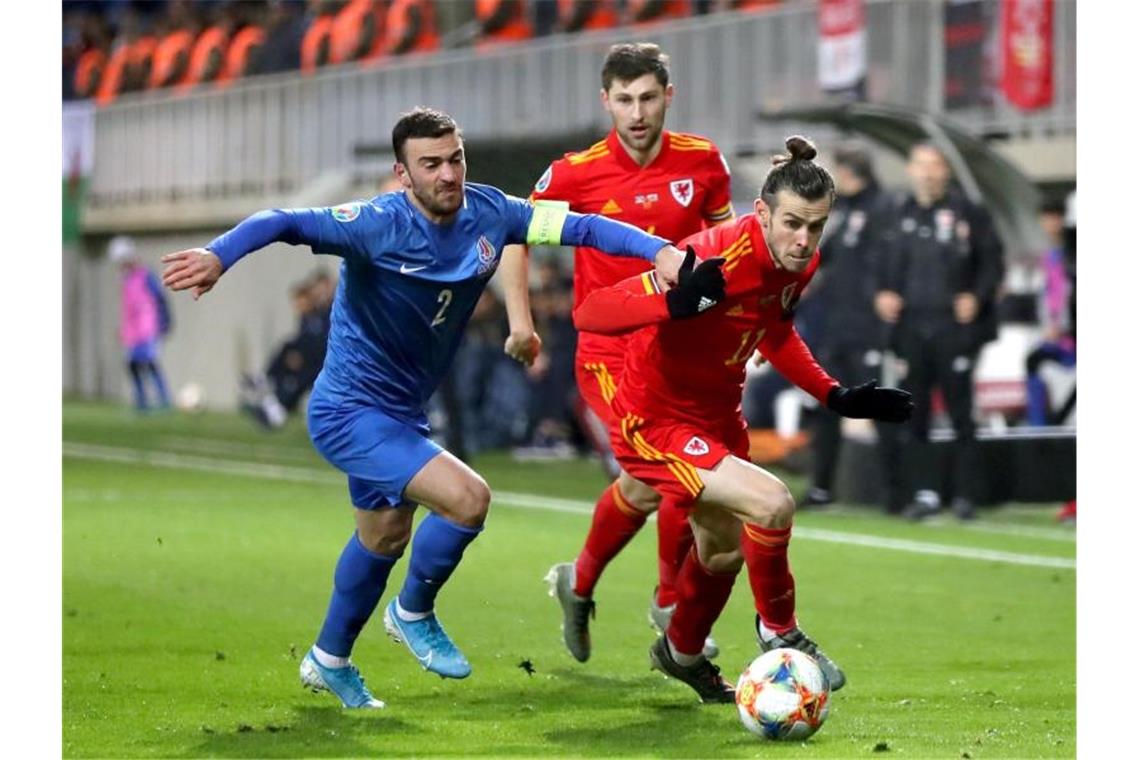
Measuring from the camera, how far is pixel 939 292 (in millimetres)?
14258

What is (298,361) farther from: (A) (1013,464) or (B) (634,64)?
(B) (634,64)

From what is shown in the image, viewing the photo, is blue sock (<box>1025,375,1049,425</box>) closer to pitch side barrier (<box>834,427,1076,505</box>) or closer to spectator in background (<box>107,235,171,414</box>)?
pitch side barrier (<box>834,427,1076,505</box>)

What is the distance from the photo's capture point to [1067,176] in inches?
736

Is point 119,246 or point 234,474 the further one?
point 119,246

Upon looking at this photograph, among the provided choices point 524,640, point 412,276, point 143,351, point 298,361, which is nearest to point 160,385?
point 143,351

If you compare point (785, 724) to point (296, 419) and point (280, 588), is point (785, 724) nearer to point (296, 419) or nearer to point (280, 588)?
point (280, 588)

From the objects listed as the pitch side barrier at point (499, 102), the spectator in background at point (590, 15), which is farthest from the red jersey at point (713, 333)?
the spectator in background at point (590, 15)

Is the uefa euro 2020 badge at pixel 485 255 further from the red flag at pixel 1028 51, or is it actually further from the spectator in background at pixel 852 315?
the red flag at pixel 1028 51

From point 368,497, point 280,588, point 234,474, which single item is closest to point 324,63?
point 234,474

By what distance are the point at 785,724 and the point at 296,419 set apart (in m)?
20.2

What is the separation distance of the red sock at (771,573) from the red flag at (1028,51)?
37.5 feet
